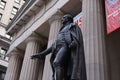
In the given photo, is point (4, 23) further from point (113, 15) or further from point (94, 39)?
point (113, 15)

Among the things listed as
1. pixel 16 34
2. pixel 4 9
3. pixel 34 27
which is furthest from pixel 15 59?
pixel 4 9

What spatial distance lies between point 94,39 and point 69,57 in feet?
25.2

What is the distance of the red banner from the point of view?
1223 cm

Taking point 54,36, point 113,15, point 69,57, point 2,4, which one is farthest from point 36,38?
point 2,4

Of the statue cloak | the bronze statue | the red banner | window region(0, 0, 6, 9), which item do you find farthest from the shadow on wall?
window region(0, 0, 6, 9)

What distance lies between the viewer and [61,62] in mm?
5012

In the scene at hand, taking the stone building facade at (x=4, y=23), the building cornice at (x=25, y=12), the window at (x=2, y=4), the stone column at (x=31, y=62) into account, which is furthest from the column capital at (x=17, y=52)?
the window at (x=2, y=4)

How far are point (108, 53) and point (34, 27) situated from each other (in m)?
10.6

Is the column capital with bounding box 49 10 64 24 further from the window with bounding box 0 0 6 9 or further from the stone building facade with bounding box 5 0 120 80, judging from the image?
the window with bounding box 0 0 6 9

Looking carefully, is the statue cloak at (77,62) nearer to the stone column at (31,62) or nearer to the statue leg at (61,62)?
the statue leg at (61,62)

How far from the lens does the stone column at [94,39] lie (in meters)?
11.5

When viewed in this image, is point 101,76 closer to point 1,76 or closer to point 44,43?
point 44,43

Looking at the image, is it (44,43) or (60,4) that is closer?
(60,4)

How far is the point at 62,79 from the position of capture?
4.86 m
